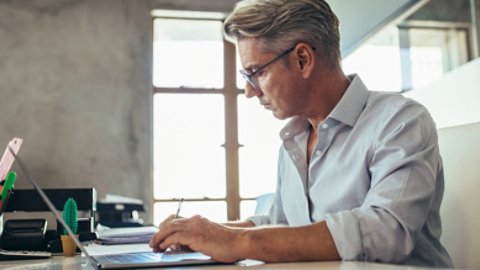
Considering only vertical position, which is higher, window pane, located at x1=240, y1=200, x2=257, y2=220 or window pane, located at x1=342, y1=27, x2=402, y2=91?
window pane, located at x1=342, y1=27, x2=402, y2=91

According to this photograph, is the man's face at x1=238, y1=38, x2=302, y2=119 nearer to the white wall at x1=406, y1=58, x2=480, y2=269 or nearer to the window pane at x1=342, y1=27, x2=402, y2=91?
the white wall at x1=406, y1=58, x2=480, y2=269

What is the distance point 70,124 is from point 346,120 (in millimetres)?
3160

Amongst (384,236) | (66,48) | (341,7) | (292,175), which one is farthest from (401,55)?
(66,48)

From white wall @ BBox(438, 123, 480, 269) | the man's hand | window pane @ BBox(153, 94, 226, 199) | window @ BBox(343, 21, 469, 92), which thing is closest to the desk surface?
the man's hand

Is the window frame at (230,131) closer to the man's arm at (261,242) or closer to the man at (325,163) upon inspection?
the man at (325,163)

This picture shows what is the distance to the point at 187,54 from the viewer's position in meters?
4.43

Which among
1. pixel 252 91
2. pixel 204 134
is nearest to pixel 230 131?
pixel 204 134

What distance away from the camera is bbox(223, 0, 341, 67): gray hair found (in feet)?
3.95

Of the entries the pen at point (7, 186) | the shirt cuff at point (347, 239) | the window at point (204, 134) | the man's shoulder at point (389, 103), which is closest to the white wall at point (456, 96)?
the man's shoulder at point (389, 103)

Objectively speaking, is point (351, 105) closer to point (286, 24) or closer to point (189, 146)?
point (286, 24)

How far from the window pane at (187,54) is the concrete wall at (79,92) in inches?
9.7

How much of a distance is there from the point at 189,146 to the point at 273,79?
301cm

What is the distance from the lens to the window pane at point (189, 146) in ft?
13.8

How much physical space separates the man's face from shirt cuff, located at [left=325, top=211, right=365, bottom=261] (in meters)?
0.52
